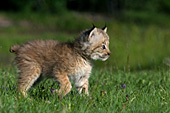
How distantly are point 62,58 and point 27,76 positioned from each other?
75 centimetres

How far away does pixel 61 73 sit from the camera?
6188 millimetres

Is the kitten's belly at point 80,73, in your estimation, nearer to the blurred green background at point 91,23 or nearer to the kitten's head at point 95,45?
the kitten's head at point 95,45

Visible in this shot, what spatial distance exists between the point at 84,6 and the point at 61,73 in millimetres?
23459

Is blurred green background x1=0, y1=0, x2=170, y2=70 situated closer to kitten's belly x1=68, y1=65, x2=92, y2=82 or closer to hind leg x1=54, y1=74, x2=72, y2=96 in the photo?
kitten's belly x1=68, y1=65, x2=92, y2=82

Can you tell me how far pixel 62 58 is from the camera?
637 centimetres

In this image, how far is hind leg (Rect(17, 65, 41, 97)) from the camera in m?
6.22

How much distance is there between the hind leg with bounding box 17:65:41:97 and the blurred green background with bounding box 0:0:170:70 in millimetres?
8708

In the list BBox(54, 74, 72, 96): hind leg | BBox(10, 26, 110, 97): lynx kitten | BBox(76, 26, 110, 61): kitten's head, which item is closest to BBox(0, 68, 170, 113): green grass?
BBox(54, 74, 72, 96): hind leg

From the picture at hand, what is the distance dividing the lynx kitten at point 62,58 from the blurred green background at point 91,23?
8096 millimetres

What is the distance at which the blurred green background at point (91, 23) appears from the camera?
16734 millimetres

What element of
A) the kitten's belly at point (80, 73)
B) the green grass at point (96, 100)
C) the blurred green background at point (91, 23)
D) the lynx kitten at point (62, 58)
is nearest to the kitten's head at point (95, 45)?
the lynx kitten at point (62, 58)

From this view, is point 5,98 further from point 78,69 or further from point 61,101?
point 78,69

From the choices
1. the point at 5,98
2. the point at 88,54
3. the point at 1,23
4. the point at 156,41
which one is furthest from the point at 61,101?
the point at 1,23

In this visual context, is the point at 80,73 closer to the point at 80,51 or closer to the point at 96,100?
the point at 80,51
